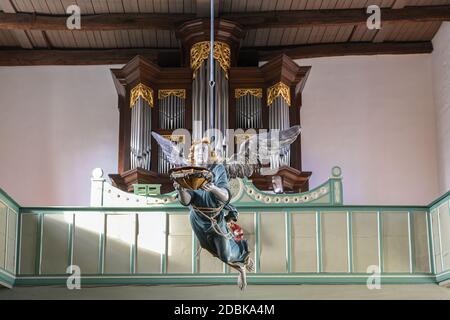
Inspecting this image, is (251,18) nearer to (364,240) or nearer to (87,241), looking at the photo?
(364,240)

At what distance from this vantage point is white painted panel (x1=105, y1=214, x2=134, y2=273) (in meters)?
14.6

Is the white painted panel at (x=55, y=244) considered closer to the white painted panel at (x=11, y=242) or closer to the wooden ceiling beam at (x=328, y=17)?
the white painted panel at (x=11, y=242)

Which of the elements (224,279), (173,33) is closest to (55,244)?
(224,279)

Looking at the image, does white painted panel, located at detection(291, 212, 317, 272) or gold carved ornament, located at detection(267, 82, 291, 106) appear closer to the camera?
white painted panel, located at detection(291, 212, 317, 272)

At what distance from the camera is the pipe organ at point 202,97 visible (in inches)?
685

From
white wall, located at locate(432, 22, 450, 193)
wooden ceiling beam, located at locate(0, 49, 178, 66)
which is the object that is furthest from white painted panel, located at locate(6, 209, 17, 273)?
white wall, located at locate(432, 22, 450, 193)

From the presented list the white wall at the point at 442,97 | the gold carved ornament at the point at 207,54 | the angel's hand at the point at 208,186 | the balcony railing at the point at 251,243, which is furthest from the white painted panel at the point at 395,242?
the gold carved ornament at the point at 207,54

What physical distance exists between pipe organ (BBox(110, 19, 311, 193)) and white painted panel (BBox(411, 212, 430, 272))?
2714 millimetres

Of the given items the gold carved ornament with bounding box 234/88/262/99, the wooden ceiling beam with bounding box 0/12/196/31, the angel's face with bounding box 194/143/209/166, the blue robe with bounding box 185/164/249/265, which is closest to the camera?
the angel's face with bounding box 194/143/209/166

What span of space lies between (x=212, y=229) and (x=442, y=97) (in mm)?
7495

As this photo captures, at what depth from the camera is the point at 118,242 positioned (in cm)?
1476

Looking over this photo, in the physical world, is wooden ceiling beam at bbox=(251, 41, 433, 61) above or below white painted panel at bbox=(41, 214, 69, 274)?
above

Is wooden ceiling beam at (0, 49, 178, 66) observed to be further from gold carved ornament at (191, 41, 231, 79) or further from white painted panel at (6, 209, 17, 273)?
white painted panel at (6, 209, 17, 273)

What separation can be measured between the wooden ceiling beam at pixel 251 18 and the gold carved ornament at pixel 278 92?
109 centimetres
